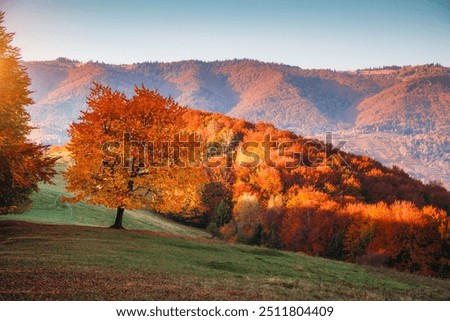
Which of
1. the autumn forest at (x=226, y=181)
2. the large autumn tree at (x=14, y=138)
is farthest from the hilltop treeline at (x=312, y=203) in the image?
the large autumn tree at (x=14, y=138)

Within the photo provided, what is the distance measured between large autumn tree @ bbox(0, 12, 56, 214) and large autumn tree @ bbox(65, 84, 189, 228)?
11.9 ft

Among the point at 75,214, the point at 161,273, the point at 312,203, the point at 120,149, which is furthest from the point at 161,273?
the point at 312,203

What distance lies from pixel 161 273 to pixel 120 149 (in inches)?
622

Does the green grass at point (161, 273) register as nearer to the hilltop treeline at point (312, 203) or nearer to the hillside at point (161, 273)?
the hillside at point (161, 273)

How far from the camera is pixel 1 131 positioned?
90.6 feet

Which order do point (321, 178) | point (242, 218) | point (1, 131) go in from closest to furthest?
point (1, 131)
point (242, 218)
point (321, 178)

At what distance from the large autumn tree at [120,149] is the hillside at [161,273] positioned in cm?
340

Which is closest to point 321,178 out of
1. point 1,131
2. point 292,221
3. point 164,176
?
point 292,221

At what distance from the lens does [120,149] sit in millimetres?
35062

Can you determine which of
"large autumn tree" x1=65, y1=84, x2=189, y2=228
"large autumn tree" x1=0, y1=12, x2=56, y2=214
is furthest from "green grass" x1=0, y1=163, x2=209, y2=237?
"large autumn tree" x1=65, y1=84, x2=189, y2=228

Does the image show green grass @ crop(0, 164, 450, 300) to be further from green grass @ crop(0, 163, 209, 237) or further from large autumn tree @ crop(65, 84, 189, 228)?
green grass @ crop(0, 163, 209, 237)

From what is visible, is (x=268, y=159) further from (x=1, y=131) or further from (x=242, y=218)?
(x=1, y=131)

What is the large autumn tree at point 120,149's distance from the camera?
34.5 meters
